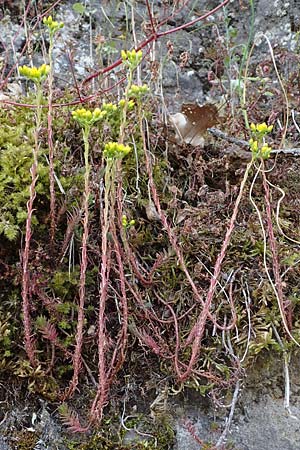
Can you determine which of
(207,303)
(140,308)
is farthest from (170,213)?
(207,303)

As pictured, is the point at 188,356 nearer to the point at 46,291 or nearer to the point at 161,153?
the point at 46,291

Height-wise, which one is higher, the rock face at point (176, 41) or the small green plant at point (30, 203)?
the rock face at point (176, 41)

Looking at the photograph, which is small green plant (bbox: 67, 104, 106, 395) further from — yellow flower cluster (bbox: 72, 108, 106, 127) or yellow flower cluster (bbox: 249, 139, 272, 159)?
yellow flower cluster (bbox: 249, 139, 272, 159)

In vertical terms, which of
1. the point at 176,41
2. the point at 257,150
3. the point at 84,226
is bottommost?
the point at 84,226

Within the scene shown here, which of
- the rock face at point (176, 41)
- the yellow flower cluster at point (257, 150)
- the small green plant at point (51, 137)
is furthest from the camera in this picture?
the rock face at point (176, 41)

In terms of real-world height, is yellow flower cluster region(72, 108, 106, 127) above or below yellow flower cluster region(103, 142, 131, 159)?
above

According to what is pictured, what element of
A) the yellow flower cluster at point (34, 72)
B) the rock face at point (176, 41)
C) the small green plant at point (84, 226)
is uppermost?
the rock face at point (176, 41)

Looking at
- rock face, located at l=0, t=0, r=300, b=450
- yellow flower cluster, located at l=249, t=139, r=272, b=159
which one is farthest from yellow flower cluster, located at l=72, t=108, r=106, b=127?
rock face, located at l=0, t=0, r=300, b=450

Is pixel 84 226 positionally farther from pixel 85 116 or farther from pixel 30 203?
pixel 85 116

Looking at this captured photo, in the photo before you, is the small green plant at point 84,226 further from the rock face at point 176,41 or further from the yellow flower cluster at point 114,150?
the rock face at point 176,41

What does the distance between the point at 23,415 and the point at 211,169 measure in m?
1.11

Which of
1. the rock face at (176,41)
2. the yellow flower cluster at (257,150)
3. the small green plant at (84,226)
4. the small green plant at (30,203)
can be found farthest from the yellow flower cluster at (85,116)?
the rock face at (176,41)

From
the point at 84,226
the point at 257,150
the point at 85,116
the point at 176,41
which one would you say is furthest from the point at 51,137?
the point at 176,41

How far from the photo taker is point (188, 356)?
138cm
